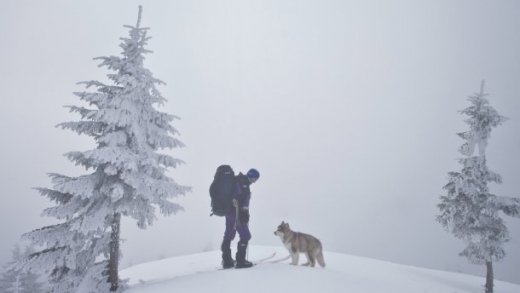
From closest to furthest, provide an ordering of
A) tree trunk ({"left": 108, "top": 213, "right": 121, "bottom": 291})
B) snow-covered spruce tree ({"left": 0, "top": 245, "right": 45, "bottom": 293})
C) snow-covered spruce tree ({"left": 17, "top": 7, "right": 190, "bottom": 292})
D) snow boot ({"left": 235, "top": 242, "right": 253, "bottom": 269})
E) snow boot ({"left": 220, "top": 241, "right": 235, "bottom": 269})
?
snow-covered spruce tree ({"left": 17, "top": 7, "right": 190, "bottom": 292}) → tree trunk ({"left": 108, "top": 213, "right": 121, "bottom": 291}) → snow boot ({"left": 235, "top": 242, "right": 253, "bottom": 269}) → snow boot ({"left": 220, "top": 241, "right": 235, "bottom": 269}) → snow-covered spruce tree ({"left": 0, "top": 245, "right": 45, "bottom": 293})

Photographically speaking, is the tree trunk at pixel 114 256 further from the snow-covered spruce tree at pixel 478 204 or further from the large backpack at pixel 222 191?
the snow-covered spruce tree at pixel 478 204

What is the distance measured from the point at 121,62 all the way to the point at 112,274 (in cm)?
666

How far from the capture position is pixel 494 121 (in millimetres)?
17938

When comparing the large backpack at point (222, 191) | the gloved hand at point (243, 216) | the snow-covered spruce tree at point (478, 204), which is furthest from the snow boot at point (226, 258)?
the snow-covered spruce tree at point (478, 204)

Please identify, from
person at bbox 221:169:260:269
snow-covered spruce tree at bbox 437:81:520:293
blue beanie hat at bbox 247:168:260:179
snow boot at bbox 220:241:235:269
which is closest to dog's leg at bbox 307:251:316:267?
person at bbox 221:169:260:269

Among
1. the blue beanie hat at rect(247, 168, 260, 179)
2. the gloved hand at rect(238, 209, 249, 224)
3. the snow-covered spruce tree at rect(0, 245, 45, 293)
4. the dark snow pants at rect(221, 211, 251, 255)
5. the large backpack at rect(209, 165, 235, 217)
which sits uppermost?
the blue beanie hat at rect(247, 168, 260, 179)

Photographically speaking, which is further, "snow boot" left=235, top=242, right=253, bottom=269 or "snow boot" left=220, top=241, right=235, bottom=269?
"snow boot" left=220, top=241, right=235, bottom=269

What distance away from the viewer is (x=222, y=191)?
11.3 m

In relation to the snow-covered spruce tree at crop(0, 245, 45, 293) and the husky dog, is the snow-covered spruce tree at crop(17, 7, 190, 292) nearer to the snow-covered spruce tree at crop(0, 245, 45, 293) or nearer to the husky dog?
the husky dog

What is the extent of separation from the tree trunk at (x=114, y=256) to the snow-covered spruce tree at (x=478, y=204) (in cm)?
1589

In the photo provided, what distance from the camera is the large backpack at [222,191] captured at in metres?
11.2

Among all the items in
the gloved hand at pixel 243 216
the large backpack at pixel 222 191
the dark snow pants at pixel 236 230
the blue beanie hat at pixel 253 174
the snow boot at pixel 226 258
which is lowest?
the snow boot at pixel 226 258

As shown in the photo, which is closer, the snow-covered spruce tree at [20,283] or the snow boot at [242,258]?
the snow boot at [242,258]

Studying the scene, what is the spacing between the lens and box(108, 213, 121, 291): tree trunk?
10398mm
